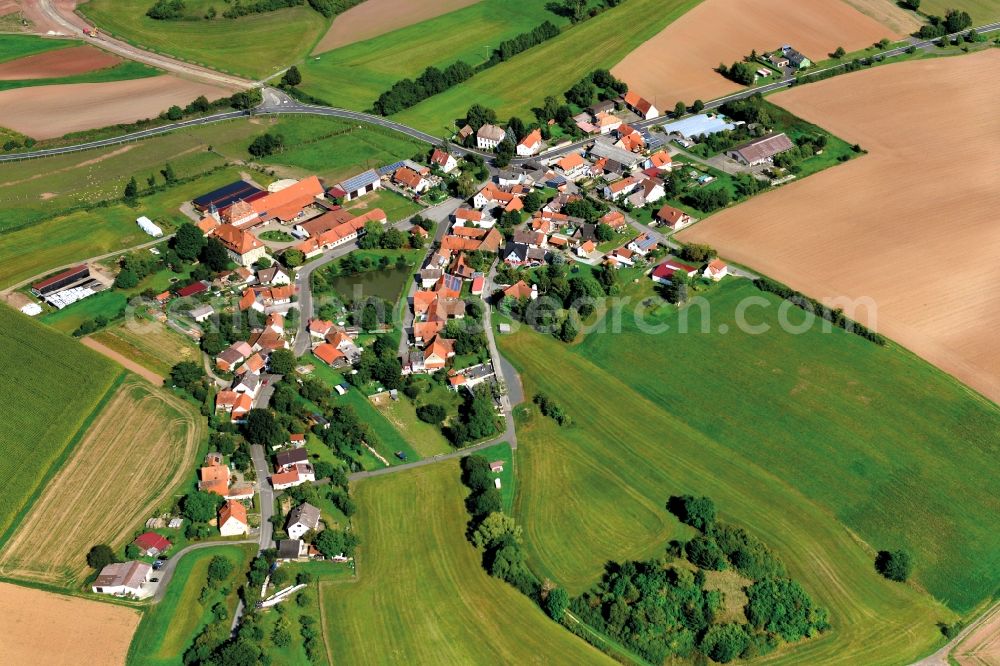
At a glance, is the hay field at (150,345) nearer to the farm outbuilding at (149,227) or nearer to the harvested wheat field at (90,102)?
the farm outbuilding at (149,227)

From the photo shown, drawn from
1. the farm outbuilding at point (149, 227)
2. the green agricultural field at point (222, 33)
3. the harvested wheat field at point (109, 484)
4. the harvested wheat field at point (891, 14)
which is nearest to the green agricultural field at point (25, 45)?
the green agricultural field at point (222, 33)

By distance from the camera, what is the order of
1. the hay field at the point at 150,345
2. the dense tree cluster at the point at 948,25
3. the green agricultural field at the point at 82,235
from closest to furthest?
the hay field at the point at 150,345 < the green agricultural field at the point at 82,235 < the dense tree cluster at the point at 948,25

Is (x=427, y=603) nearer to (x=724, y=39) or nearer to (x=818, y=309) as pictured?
(x=818, y=309)

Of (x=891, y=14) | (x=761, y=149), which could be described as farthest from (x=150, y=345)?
(x=891, y=14)

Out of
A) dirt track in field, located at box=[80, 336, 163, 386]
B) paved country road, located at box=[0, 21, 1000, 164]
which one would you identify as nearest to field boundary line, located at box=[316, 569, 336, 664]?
dirt track in field, located at box=[80, 336, 163, 386]

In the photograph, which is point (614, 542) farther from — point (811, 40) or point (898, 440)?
point (811, 40)

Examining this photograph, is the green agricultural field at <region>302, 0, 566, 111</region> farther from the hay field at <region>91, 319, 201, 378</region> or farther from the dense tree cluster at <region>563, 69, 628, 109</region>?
the hay field at <region>91, 319, 201, 378</region>
